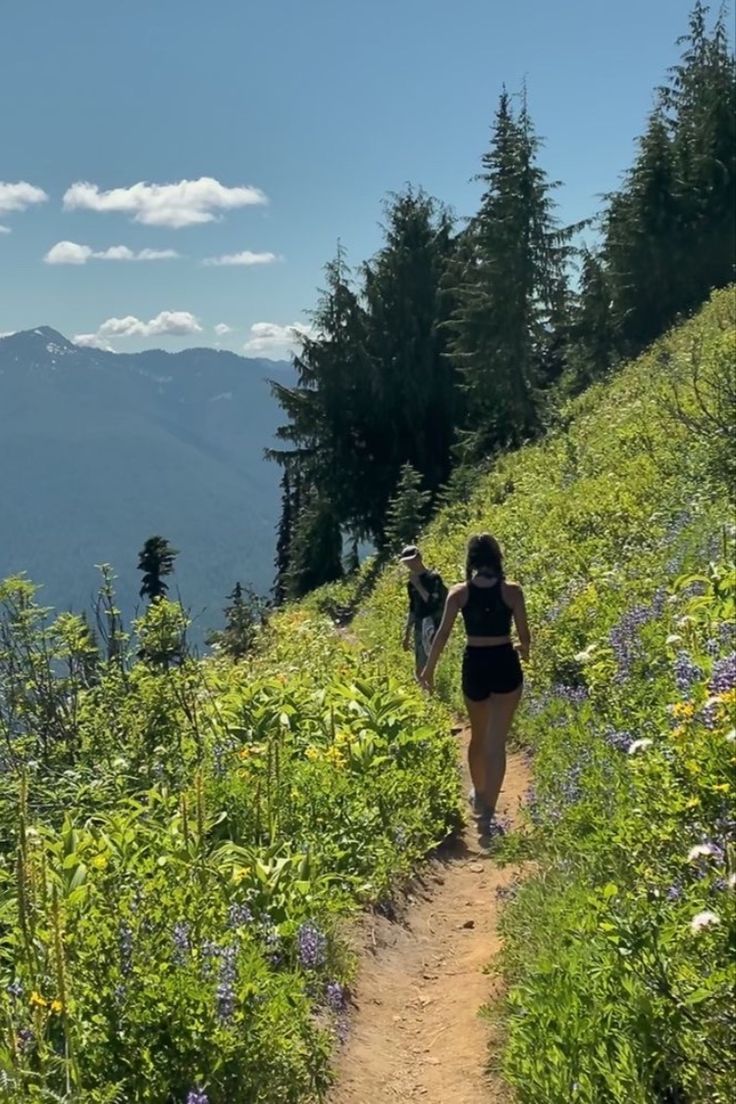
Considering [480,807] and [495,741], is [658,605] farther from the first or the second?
[480,807]

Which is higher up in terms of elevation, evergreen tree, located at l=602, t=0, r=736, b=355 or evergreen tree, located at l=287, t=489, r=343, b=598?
evergreen tree, located at l=602, t=0, r=736, b=355

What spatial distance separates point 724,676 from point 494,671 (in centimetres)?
341

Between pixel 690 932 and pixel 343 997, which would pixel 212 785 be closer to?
pixel 343 997

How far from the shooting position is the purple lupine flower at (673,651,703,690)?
4.13 metres

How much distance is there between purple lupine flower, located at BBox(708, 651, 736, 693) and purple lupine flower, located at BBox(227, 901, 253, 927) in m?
2.17

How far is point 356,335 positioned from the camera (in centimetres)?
3441

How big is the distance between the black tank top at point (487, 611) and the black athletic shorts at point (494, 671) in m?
0.14

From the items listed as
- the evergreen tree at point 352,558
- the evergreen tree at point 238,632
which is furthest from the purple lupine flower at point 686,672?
the evergreen tree at point 352,558

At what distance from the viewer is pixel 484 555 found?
6.77 meters

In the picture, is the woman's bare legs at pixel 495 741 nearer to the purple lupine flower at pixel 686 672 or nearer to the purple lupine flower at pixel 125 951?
the purple lupine flower at pixel 686 672

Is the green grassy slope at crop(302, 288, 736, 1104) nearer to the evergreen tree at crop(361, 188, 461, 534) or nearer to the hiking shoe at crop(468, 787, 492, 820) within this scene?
the hiking shoe at crop(468, 787, 492, 820)

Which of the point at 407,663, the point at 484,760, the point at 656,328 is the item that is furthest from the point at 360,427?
the point at 484,760

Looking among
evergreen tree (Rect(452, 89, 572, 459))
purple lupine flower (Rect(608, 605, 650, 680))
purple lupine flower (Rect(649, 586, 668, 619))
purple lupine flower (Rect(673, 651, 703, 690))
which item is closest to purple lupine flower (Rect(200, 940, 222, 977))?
purple lupine flower (Rect(673, 651, 703, 690))

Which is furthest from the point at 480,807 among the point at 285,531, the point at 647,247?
the point at 285,531
